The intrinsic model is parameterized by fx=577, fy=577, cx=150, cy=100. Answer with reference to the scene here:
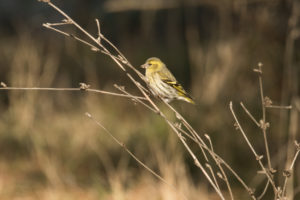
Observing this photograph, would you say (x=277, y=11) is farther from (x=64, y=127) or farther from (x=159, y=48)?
(x=159, y=48)

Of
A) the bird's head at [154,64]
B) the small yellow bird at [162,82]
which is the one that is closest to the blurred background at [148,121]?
the small yellow bird at [162,82]

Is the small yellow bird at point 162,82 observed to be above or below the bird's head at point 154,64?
below

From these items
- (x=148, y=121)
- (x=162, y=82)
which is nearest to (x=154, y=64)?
(x=162, y=82)

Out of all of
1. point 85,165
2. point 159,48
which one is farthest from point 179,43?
point 85,165

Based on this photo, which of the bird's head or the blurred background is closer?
the bird's head

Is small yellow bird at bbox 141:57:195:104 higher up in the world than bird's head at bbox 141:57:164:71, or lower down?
lower down

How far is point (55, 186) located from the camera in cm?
454

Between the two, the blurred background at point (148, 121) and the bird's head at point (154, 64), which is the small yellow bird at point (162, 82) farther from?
the blurred background at point (148, 121)

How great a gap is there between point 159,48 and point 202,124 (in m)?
4.06

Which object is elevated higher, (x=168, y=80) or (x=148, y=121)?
(x=168, y=80)

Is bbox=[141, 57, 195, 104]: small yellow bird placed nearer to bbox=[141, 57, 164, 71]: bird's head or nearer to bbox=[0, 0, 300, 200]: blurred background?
bbox=[141, 57, 164, 71]: bird's head

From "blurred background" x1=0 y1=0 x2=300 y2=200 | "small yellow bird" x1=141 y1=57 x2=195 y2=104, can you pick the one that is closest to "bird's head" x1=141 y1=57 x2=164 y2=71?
"small yellow bird" x1=141 y1=57 x2=195 y2=104

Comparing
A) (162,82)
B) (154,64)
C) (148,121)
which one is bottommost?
(148,121)

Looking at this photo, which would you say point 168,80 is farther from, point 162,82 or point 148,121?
point 148,121
